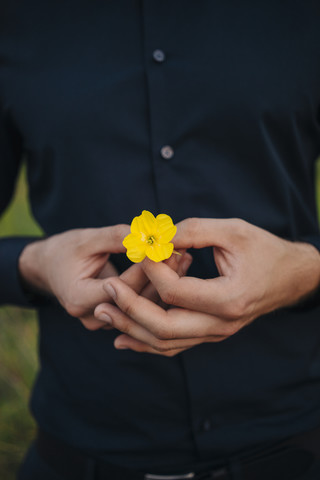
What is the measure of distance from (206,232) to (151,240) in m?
0.15

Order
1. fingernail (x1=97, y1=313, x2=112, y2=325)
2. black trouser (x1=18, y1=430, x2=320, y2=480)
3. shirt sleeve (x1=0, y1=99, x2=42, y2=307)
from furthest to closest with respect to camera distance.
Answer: shirt sleeve (x1=0, y1=99, x2=42, y2=307), black trouser (x1=18, y1=430, x2=320, y2=480), fingernail (x1=97, y1=313, x2=112, y2=325)

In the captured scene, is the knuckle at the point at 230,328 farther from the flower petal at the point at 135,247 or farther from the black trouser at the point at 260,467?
the black trouser at the point at 260,467

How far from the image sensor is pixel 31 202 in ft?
5.08

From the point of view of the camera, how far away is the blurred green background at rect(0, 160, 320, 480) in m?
2.92

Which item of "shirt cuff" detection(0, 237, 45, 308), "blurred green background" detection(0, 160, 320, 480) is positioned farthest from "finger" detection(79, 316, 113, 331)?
"blurred green background" detection(0, 160, 320, 480)

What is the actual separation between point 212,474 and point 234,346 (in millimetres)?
409

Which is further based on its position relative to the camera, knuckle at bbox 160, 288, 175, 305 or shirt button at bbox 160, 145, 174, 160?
shirt button at bbox 160, 145, 174, 160

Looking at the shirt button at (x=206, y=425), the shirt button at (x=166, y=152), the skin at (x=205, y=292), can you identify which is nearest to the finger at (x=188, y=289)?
the skin at (x=205, y=292)

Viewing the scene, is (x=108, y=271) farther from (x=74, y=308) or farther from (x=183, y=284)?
(x=183, y=284)

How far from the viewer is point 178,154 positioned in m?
1.30

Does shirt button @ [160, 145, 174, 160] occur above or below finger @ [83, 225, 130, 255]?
above

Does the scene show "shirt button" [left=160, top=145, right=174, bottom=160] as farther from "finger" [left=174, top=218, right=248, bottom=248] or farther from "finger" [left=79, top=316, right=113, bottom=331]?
"finger" [left=79, top=316, right=113, bottom=331]

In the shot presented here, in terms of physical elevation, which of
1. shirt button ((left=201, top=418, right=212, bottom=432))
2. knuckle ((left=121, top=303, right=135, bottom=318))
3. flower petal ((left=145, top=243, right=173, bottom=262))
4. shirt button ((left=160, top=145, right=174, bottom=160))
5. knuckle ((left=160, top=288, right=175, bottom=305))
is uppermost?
shirt button ((left=160, top=145, right=174, bottom=160))

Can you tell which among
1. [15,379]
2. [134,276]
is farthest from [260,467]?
[15,379]
